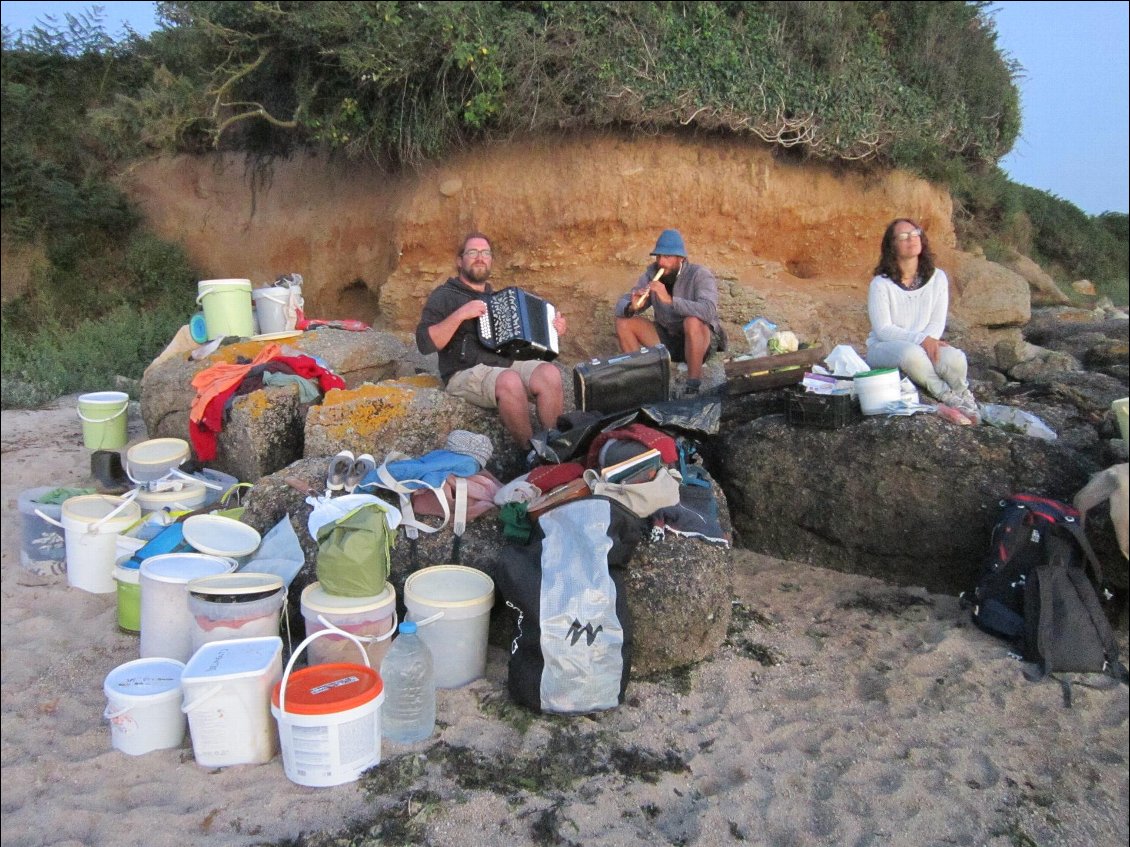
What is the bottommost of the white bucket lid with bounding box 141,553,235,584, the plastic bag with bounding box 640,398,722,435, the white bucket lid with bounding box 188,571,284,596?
the white bucket lid with bounding box 141,553,235,584

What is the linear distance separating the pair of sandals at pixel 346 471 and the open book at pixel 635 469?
49.2 inches

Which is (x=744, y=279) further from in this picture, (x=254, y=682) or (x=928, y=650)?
(x=254, y=682)

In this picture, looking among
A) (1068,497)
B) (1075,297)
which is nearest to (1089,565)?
(1068,497)

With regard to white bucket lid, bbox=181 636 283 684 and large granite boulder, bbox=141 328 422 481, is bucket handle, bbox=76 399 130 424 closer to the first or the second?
large granite boulder, bbox=141 328 422 481

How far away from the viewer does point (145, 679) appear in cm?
309

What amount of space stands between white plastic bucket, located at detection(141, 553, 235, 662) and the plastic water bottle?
917mm

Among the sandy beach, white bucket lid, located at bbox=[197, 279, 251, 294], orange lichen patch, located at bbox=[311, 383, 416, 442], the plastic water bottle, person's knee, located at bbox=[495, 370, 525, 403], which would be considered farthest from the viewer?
white bucket lid, located at bbox=[197, 279, 251, 294]

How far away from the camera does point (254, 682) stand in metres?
2.91

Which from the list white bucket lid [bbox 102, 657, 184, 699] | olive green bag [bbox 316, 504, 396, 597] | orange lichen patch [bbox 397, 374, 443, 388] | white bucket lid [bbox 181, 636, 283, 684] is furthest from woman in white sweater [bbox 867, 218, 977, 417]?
white bucket lid [bbox 102, 657, 184, 699]

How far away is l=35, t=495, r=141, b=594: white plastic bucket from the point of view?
430 centimetres

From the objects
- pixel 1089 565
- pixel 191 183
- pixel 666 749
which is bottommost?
pixel 666 749

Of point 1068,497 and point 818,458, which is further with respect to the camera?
point 818,458

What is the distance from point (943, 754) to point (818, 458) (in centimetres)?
205

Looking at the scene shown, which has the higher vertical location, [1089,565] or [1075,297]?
[1075,297]
